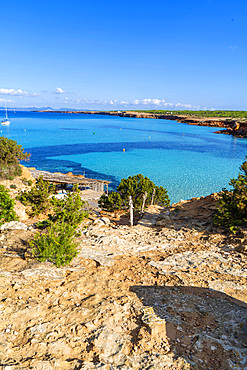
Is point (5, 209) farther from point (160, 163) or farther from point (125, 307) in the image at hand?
point (160, 163)

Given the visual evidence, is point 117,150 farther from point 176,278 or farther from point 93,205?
point 176,278

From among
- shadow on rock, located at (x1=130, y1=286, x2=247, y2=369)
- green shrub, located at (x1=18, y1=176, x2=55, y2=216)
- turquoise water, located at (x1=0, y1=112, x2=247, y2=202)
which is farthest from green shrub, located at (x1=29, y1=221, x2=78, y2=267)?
turquoise water, located at (x1=0, y1=112, x2=247, y2=202)

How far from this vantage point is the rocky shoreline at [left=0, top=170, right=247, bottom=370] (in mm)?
4043

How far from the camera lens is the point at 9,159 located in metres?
20.3

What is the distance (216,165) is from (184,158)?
7108 mm

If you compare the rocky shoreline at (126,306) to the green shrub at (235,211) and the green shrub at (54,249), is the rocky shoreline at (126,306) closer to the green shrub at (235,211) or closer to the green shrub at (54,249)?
the green shrub at (54,249)

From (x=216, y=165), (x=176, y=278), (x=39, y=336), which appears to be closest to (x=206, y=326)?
(x=176, y=278)

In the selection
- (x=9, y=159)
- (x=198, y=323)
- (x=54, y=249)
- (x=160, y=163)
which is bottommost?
(x=160, y=163)

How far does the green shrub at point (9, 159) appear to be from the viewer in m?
19.6

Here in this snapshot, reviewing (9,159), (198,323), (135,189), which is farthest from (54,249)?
(9,159)

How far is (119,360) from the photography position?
3936 mm

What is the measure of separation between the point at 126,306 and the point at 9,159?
18.7 meters

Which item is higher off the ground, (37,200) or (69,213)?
(69,213)

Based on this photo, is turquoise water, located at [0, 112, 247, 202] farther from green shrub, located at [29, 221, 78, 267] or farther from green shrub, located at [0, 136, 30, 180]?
green shrub, located at [29, 221, 78, 267]
